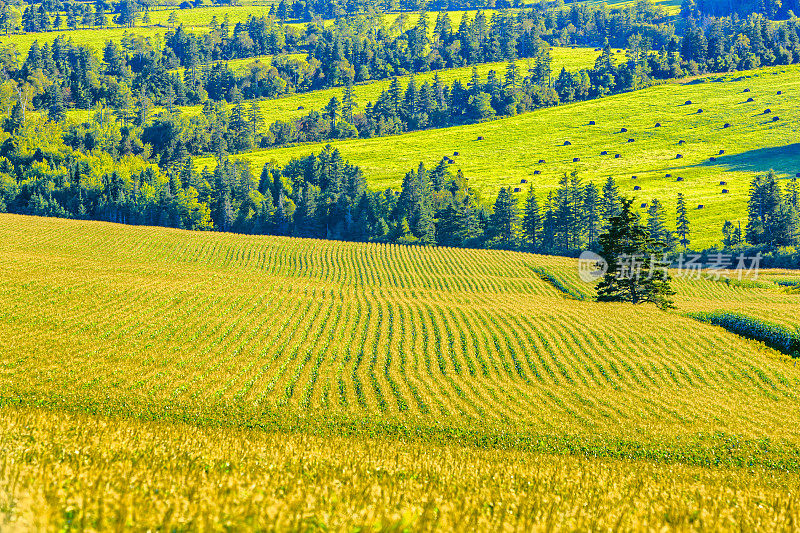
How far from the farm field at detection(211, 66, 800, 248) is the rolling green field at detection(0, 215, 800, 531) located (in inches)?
3198

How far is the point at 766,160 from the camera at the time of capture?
439ft

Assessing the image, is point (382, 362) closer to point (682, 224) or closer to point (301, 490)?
point (301, 490)

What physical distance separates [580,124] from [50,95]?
169088 millimetres

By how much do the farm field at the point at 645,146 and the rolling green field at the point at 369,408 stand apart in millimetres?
81220

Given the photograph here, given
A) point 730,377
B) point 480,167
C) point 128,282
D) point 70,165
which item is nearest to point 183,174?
point 70,165

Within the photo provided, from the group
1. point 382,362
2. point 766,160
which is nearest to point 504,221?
point 766,160

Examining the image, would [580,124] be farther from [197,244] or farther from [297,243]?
[197,244]

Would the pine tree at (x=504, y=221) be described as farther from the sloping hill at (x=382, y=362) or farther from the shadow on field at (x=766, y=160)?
the sloping hill at (x=382, y=362)

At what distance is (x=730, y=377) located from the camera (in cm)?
3111

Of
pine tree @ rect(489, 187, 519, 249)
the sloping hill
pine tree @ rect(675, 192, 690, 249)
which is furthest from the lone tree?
pine tree @ rect(489, 187, 519, 249)

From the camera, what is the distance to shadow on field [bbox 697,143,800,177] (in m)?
130

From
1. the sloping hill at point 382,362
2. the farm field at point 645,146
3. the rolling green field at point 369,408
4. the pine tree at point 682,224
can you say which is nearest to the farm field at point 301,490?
the rolling green field at point 369,408

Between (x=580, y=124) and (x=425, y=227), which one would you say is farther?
(x=580, y=124)

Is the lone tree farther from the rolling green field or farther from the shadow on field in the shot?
the shadow on field
